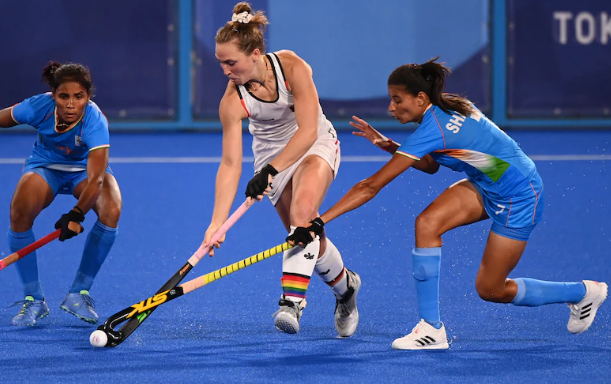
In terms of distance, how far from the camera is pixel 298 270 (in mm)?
3992

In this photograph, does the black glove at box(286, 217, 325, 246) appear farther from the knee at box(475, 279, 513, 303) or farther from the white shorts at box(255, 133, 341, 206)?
the knee at box(475, 279, 513, 303)

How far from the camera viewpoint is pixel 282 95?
4.23 m

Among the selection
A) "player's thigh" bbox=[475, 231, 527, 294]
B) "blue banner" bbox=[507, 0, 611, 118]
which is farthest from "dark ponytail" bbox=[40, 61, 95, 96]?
"blue banner" bbox=[507, 0, 611, 118]

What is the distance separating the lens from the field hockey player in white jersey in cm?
399

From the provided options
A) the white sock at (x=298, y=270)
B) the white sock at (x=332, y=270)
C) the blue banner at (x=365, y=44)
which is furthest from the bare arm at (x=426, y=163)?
the blue banner at (x=365, y=44)

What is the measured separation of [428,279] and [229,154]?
1010 millimetres

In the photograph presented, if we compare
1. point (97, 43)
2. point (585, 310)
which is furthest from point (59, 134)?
point (97, 43)

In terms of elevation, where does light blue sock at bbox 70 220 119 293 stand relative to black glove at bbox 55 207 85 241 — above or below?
below

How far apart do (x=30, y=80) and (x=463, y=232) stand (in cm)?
637

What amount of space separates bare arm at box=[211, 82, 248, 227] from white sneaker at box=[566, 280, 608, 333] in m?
1.57

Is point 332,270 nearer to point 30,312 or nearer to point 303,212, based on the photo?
point 303,212

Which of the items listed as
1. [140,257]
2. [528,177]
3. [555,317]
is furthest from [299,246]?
[140,257]

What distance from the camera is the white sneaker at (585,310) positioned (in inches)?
164

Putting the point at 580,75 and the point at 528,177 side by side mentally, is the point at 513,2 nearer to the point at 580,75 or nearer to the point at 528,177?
the point at 580,75
